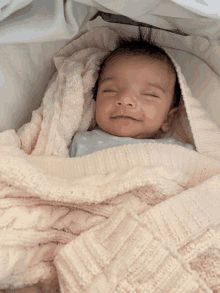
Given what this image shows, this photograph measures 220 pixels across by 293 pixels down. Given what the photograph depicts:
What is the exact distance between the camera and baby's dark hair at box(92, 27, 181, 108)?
1028mm

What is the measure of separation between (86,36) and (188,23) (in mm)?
433

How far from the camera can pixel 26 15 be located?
2.15 feet

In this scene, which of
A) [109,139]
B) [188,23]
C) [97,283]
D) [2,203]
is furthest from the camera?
[109,139]

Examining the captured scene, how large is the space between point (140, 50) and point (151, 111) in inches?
10.8

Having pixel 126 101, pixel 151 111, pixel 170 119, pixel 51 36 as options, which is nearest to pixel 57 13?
A: pixel 51 36

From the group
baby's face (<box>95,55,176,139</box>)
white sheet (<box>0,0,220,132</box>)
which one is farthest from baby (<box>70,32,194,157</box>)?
white sheet (<box>0,0,220,132</box>)

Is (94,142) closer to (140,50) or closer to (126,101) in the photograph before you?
A: (126,101)

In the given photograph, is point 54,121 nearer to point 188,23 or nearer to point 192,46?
point 188,23

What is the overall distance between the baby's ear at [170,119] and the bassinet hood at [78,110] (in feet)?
0.08

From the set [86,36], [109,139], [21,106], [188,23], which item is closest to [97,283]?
[109,139]

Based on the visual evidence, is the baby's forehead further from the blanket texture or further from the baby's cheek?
the blanket texture

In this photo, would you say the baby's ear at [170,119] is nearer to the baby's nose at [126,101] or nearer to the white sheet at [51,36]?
the white sheet at [51,36]

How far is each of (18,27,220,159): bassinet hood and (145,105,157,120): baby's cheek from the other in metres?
0.14

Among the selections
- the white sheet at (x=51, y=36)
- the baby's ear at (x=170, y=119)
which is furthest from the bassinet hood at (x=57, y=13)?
the baby's ear at (x=170, y=119)
